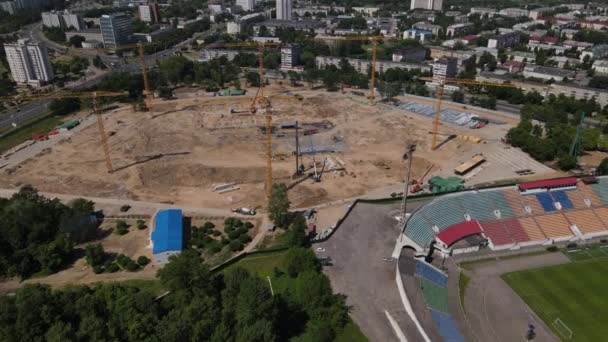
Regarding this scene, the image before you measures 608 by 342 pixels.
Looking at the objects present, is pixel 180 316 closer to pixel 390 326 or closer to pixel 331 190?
pixel 390 326

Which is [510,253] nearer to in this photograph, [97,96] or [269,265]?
[269,265]

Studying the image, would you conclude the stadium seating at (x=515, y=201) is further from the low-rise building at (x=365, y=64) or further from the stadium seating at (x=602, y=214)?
the low-rise building at (x=365, y=64)

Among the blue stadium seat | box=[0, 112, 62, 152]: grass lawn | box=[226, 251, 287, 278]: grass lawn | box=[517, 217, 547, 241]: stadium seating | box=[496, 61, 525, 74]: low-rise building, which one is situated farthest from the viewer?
box=[496, 61, 525, 74]: low-rise building

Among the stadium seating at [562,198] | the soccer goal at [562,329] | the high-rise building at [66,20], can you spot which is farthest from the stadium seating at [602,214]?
the high-rise building at [66,20]

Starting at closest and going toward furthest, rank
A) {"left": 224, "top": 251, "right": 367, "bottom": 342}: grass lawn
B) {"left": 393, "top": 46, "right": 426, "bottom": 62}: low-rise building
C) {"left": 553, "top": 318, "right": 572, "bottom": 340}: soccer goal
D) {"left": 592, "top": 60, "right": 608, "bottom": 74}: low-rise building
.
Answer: {"left": 553, "top": 318, "right": 572, "bottom": 340}: soccer goal < {"left": 224, "top": 251, "right": 367, "bottom": 342}: grass lawn < {"left": 592, "top": 60, "right": 608, "bottom": 74}: low-rise building < {"left": 393, "top": 46, "right": 426, "bottom": 62}: low-rise building

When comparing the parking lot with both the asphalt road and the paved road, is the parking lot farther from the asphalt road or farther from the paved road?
the asphalt road

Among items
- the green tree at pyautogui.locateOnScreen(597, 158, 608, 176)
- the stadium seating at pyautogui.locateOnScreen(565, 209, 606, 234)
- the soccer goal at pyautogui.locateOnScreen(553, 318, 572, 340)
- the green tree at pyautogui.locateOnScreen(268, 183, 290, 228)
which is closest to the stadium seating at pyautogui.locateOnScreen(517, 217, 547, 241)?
the stadium seating at pyautogui.locateOnScreen(565, 209, 606, 234)

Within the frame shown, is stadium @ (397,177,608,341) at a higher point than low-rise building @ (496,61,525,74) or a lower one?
lower

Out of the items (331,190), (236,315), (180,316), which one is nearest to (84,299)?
(180,316)

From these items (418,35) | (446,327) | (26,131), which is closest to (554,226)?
(446,327)
